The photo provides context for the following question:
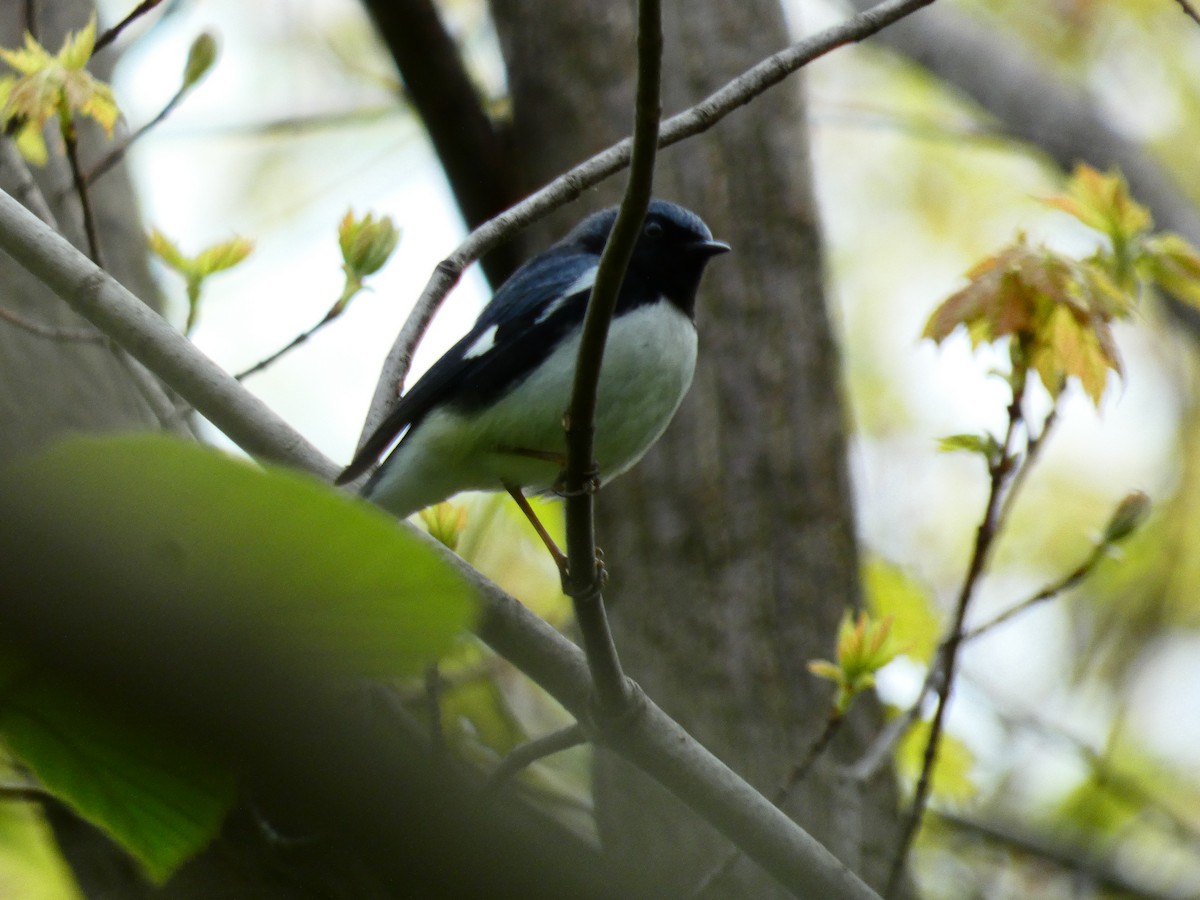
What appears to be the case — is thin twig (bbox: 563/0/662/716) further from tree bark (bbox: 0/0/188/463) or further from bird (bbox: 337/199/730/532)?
tree bark (bbox: 0/0/188/463)

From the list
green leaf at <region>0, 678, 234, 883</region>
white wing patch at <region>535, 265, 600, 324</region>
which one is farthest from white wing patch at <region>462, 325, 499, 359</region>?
green leaf at <region>0, 678, 234, 883</region>

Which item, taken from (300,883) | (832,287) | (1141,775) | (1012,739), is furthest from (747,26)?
(1141,775)

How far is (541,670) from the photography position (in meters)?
2.23

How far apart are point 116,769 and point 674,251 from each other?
320cm

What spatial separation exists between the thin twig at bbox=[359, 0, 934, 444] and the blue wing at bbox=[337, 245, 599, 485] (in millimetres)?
225

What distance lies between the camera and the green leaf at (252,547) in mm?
377

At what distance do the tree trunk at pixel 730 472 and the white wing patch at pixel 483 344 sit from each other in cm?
90

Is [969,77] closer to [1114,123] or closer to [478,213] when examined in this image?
[1114,123]

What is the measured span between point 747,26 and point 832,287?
0.98 meters

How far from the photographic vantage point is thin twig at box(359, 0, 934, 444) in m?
2.44

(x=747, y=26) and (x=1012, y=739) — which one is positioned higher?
(x=747, y=26)

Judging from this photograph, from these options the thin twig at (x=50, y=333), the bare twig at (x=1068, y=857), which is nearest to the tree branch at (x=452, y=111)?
the thin twig at (x=50, y=333)

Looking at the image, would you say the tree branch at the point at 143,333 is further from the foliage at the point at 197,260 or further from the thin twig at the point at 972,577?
the thin twig at the point at 972,577

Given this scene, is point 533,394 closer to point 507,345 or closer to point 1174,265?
point 507,345
